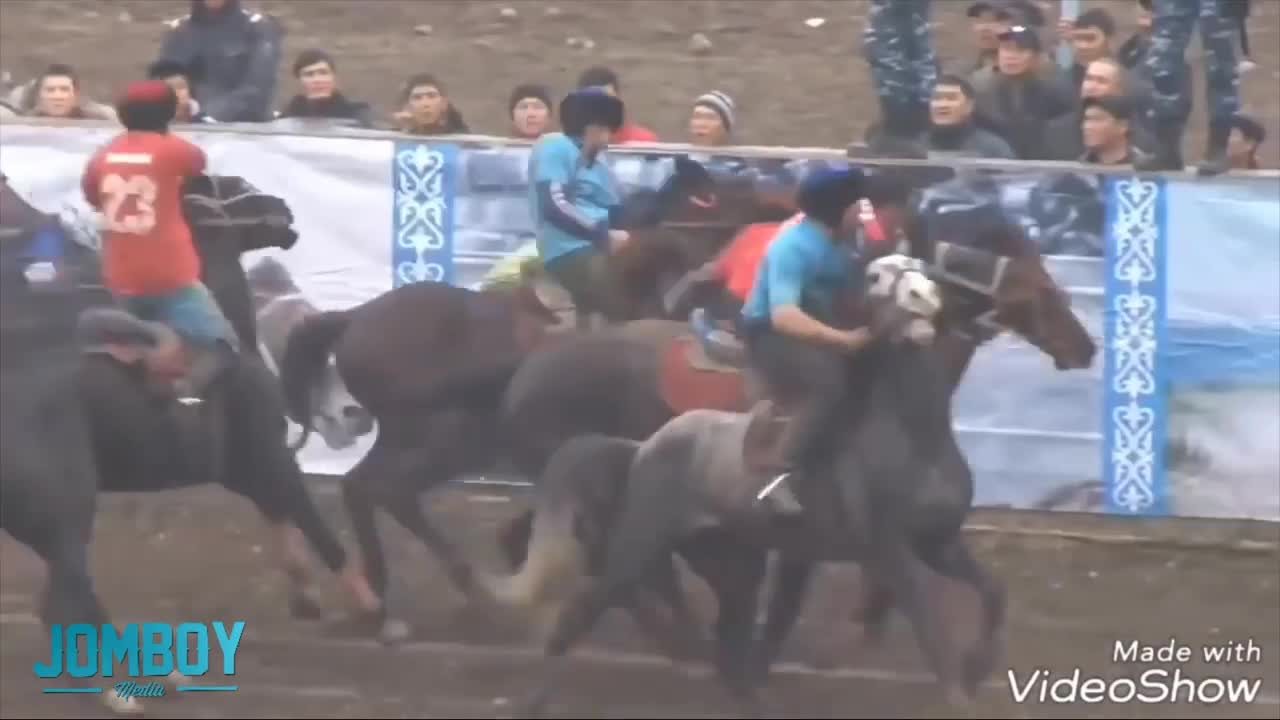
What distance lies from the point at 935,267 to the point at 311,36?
1172 centimetres

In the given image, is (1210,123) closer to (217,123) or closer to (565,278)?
(565,278)

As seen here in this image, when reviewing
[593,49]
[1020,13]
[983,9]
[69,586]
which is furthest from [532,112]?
[593,49]

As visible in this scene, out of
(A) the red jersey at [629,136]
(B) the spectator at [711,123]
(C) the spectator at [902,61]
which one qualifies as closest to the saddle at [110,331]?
(A) the red jersey at [629,136]

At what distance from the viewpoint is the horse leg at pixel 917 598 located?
9.05m

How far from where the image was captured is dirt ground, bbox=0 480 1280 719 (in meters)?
9.68

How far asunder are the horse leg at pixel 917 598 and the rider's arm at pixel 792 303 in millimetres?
734

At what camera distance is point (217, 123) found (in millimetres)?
13617

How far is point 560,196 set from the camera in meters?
11.3

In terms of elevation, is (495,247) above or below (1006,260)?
below

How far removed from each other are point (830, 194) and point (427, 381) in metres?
2.65

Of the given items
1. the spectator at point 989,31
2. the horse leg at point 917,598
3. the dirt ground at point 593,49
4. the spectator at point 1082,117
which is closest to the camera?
the horse leg at point 917,598

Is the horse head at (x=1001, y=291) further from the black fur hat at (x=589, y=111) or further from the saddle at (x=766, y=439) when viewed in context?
the black fur hat at (x=589, y=111)

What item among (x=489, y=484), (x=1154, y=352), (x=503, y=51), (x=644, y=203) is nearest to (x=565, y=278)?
(x=644, y=203)

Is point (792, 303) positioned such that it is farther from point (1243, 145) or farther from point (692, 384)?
point (1243, 145)
